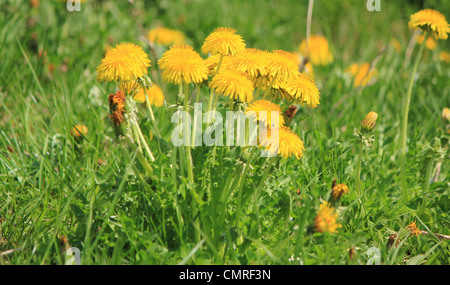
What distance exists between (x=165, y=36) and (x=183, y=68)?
211cm

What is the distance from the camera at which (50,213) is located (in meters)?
1.87

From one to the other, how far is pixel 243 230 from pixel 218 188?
0.57 feet

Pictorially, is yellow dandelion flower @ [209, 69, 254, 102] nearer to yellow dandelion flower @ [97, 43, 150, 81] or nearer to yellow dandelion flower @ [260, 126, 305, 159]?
yellow dandelion flower @ [260, 126, 305, 159]

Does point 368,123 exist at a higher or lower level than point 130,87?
lower

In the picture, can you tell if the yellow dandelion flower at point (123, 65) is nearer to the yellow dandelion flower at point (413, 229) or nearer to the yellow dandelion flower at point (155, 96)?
the yellow dandelion flower at point (155, 96)

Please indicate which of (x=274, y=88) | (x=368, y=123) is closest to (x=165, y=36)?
(x=274, y=88)

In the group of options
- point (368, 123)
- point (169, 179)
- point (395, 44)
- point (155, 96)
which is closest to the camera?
point (169, 179)

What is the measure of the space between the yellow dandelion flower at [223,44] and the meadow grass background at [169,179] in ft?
1.24

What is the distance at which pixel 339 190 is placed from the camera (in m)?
1.55

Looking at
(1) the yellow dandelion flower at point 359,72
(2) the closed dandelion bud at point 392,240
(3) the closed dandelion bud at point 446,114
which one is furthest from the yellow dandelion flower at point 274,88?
(1) the yellow dandelion flower at point 359,72

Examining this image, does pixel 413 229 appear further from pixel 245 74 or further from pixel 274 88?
pixel 245 74

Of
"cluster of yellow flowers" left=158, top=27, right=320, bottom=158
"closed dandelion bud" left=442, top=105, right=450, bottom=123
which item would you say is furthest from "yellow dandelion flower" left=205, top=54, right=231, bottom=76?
"closed dandelion bud" left=442, top=105, right=450, bottom=123

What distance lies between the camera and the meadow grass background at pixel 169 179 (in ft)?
5.29
